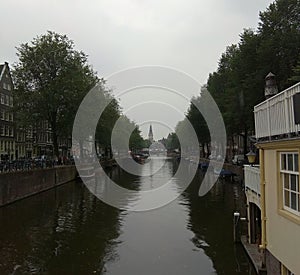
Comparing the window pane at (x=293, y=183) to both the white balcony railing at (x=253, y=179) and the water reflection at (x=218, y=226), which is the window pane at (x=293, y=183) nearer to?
the white balcony railing at (x=253, y=179)

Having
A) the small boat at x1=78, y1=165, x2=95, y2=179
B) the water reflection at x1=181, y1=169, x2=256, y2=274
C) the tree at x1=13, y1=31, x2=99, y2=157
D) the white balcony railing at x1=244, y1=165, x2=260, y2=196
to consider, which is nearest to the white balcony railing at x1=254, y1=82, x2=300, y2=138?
the white balcony railing at x1=244, y1=165, x2=260, y2=196

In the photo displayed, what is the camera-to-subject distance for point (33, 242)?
19.4m

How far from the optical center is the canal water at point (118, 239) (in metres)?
15.5

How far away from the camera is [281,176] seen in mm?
8852

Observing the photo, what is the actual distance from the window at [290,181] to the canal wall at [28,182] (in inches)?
940

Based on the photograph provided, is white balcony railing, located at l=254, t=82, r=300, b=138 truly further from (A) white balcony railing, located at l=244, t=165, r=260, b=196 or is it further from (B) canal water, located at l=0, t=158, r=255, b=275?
(B) canal water, located at l=0, t=158, r=255, b=275

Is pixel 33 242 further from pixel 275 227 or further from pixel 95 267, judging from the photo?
pixel 275 227

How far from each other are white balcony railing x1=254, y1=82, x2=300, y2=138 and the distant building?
196ft

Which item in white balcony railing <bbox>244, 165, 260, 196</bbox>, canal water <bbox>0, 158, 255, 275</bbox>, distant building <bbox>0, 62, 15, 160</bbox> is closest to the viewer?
white balcony railing <bbox>244, 165, 260, 196</bbox>

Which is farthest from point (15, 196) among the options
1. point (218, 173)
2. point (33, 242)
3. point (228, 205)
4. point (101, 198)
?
point (218, 173)

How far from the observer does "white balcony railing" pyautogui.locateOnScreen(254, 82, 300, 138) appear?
26.3 feet

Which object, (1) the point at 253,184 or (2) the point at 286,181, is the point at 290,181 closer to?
(2) the point at 286,181

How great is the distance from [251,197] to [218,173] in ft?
136

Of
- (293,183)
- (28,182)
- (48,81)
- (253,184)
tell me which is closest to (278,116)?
(293,183)
